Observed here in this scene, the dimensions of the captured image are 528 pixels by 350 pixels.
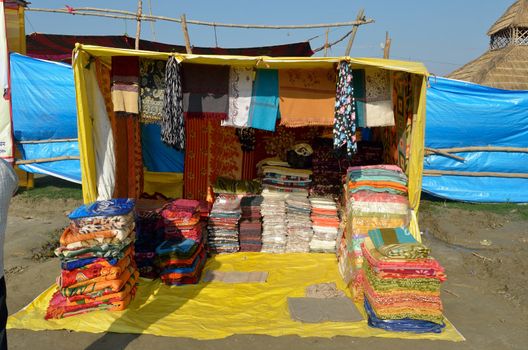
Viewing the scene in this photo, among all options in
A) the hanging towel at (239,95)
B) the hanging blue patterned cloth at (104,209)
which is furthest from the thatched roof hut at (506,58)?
the hanging blue patterned cloth at (104,209)

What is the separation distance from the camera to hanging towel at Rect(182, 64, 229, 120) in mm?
5445

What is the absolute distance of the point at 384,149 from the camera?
666 cm

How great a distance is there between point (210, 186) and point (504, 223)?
5.63 m

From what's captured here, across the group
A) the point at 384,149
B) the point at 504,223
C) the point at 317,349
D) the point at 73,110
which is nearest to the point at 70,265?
the point at 317,349

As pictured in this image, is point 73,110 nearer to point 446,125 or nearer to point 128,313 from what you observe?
point 128,313

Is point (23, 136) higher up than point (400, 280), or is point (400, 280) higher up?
point (23, 136)

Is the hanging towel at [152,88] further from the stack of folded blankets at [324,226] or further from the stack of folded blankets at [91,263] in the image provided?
the stack of folded blankets at [324,226]

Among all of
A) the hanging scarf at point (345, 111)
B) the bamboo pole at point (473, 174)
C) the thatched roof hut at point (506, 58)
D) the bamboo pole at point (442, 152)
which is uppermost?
the thatched roof hut at point (506, 58)

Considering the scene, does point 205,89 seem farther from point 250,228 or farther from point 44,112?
point 44,112

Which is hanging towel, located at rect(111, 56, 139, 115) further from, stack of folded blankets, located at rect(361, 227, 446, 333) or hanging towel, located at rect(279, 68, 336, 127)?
stack of folded blankets, located at rect(361, 227, 446, 333)

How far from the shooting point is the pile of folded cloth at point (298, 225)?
251 inches

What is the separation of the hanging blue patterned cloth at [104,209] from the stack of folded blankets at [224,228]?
5.55 feet

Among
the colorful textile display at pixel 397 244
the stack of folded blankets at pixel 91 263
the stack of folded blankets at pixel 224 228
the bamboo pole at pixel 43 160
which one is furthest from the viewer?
the bamboo pole at pixel 43 160

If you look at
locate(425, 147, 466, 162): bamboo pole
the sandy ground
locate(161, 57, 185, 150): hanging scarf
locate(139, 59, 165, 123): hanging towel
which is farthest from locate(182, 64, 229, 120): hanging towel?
locate(425, 147, 466, 162): bamboo pole
